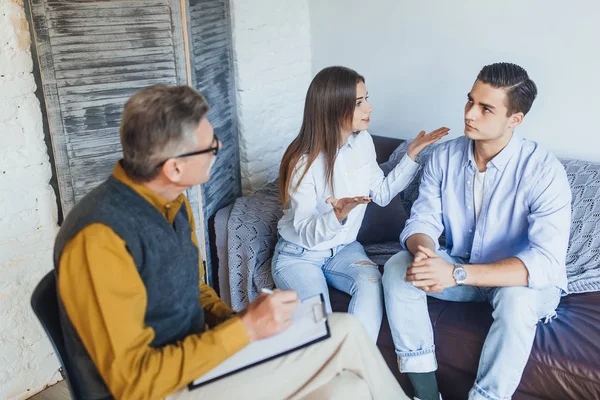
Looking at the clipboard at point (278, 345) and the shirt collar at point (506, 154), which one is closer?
the clipboard at point (278, 345)

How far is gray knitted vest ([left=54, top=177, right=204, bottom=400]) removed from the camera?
1.33 meters

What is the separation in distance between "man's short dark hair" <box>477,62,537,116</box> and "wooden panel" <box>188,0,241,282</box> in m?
1.16

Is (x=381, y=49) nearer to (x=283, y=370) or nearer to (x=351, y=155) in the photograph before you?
(x=351, y=155)

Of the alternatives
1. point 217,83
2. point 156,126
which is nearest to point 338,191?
point 217,83

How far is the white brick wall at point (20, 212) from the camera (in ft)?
7.13

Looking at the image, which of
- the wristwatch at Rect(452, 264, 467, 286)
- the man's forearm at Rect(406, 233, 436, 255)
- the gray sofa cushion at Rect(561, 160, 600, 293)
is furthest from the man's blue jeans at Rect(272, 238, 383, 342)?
the gray sofa cushion at Rect(561, 160, 600, 293)

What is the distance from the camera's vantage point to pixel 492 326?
203cm

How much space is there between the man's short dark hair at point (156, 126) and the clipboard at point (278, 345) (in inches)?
18.4

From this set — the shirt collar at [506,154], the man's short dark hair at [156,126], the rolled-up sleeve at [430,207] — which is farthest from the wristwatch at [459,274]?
the man's short dark hair at [156,126]

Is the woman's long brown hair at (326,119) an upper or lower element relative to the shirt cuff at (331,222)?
upper

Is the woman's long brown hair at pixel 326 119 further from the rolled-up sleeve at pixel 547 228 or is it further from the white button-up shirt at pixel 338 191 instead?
the rolled-up sleeve at pixel 547 228

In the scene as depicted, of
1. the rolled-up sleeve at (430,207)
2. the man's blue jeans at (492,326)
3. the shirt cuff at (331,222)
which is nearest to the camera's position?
the man's blue jeans at (492,326)

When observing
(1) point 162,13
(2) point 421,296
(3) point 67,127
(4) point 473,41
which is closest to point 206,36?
(1) point 162,13

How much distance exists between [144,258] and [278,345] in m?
0.38
